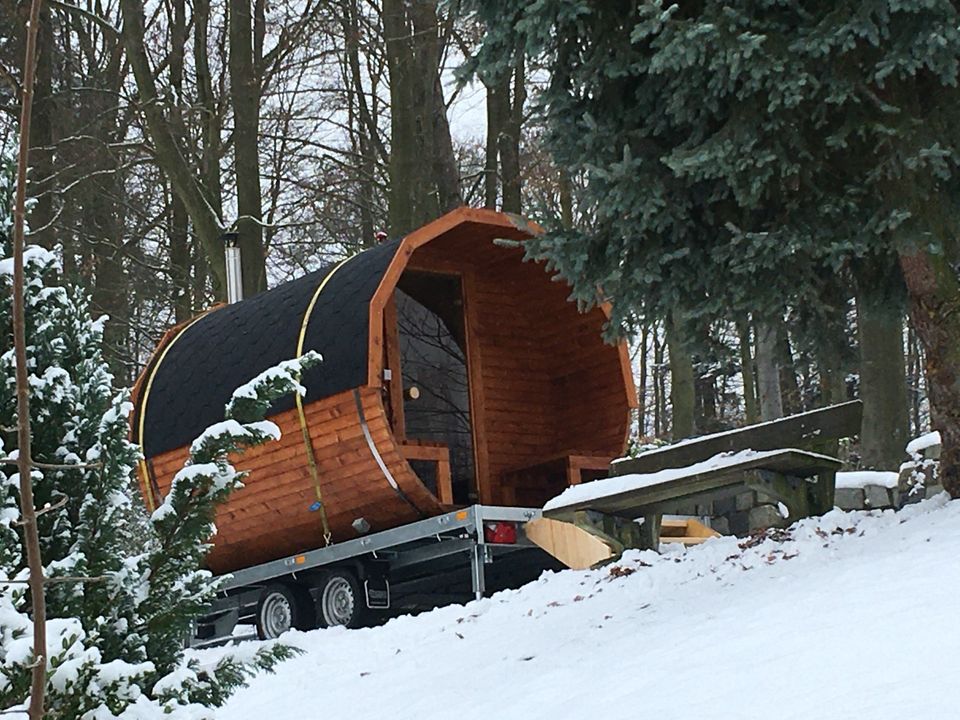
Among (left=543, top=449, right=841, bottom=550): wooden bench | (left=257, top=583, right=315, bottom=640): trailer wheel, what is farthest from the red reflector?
(left=257, top=583, right=315, bottom=640): trailer wheel

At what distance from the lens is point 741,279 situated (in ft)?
24.6

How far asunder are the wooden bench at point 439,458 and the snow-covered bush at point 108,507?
6.98 meters

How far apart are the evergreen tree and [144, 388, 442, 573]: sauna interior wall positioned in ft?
9.72

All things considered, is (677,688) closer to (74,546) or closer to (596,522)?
(74,546)

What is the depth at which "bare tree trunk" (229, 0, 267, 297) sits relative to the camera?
1719cm

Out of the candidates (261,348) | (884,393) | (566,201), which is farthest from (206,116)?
(884,393)

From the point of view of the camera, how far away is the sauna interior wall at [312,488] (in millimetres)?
10438

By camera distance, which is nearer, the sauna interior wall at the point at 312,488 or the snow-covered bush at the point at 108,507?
the snow-covered bush at the point at 108,507

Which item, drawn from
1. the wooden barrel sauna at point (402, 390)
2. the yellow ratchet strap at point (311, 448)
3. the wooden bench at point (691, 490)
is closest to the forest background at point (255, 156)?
the wooden barrel sauna at point (402, 390)

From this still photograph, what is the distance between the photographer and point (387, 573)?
36.0 ft

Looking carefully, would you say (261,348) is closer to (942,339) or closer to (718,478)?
(718,478)

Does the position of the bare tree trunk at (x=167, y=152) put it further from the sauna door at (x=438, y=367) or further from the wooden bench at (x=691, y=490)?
the wooden bench at (x=691, y=490)

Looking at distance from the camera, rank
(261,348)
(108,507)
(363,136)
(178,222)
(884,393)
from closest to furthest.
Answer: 1. (108,507)
2. (261,348)
3. (884,393)
4. (363,136)
5. (178,222)

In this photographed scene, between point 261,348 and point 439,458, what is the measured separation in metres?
1.72
